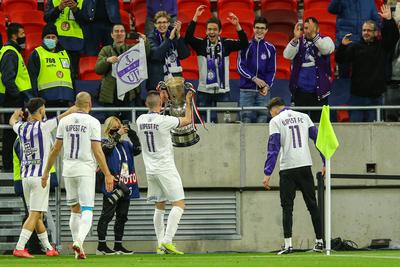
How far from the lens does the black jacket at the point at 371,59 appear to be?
63.1ft

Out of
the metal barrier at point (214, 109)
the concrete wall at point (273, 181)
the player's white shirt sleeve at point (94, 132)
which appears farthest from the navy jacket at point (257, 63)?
the player's white shirt sleeve at point (94, 132)

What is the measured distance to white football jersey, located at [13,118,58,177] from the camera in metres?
16.9

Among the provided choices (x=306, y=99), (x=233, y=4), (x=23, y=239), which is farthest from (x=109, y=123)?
(x=233, y=4)

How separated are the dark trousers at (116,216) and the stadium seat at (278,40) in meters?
4.42

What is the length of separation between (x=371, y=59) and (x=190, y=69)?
10.1ft

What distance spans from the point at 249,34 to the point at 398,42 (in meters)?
2.82

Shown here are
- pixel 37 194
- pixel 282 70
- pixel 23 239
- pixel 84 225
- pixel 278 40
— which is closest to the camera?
pixel 84 225

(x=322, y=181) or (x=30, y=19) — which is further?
(x=30, y=19)

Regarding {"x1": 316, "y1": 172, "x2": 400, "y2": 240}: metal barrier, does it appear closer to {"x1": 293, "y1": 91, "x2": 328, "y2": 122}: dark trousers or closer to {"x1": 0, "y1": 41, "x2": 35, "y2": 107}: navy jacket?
{"x1": 293, "y1": 91, "x2": 328, "y2": 122}: dark trousers

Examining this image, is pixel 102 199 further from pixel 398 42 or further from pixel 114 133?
pixel 398 42

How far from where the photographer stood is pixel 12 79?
18.3m

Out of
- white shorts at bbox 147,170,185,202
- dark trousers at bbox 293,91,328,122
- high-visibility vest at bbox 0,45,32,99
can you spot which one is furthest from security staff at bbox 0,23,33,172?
dark trousers at bbox 293,91,328,122

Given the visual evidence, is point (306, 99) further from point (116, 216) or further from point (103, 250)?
point (103, 250)

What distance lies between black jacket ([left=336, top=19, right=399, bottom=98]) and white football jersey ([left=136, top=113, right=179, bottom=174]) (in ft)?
11.6
